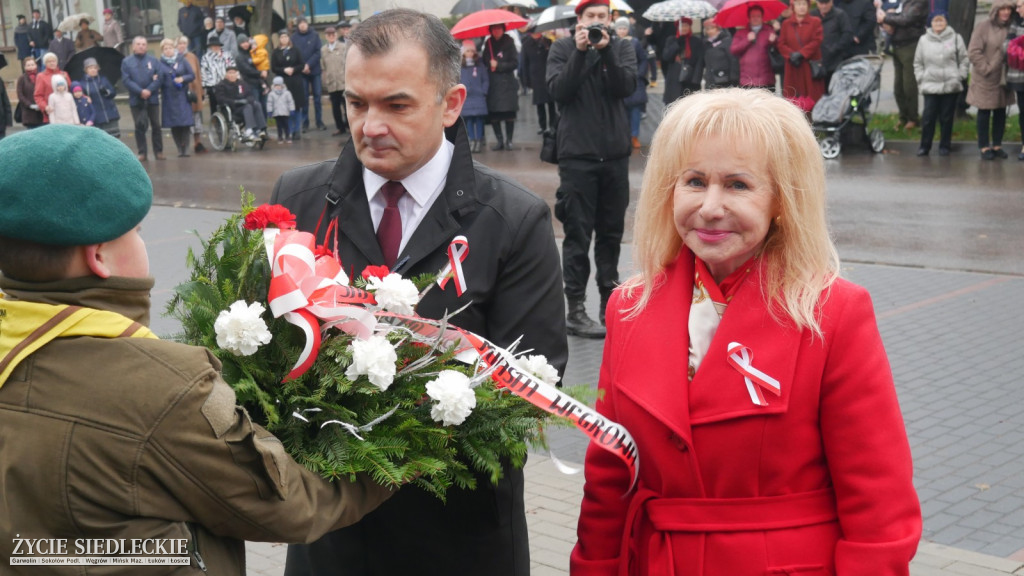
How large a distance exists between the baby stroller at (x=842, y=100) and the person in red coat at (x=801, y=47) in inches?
20.6

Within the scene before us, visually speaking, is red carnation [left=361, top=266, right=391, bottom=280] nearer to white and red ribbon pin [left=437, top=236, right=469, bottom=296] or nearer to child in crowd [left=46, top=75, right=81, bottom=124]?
white and red ribbon pin [left=437, top=236, right=469, bottom=296]

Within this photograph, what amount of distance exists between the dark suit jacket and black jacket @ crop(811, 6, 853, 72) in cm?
1519

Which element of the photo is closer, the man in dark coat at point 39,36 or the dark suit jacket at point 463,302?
the dark suit jacket at point 463,302

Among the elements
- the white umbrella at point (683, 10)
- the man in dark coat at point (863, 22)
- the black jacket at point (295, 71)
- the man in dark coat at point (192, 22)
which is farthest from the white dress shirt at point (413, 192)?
the man in dark coat at point (192, 22)

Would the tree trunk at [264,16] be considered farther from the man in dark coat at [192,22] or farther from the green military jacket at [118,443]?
the green military jacket at [118,443]

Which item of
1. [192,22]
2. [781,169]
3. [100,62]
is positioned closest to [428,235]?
[781,169]

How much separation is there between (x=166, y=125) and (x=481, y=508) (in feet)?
67.4

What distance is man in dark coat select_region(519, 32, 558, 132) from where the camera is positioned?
20.0 metres

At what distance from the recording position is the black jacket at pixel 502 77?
66.5 ft

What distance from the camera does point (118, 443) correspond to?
6.34 feet

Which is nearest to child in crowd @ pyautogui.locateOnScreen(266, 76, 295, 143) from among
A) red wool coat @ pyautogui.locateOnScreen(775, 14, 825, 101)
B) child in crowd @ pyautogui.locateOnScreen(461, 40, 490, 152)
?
child in crowd @ pyautogui.locateOnScreen(461, 40, 490, 152)

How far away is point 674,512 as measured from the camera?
2.50 metres

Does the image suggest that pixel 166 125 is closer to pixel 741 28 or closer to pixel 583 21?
pixel 741 28

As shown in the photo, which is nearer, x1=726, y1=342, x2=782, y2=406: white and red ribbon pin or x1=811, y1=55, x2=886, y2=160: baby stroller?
x1=726, y1=342, x2=782, y2=406: white and red ribbon pin
